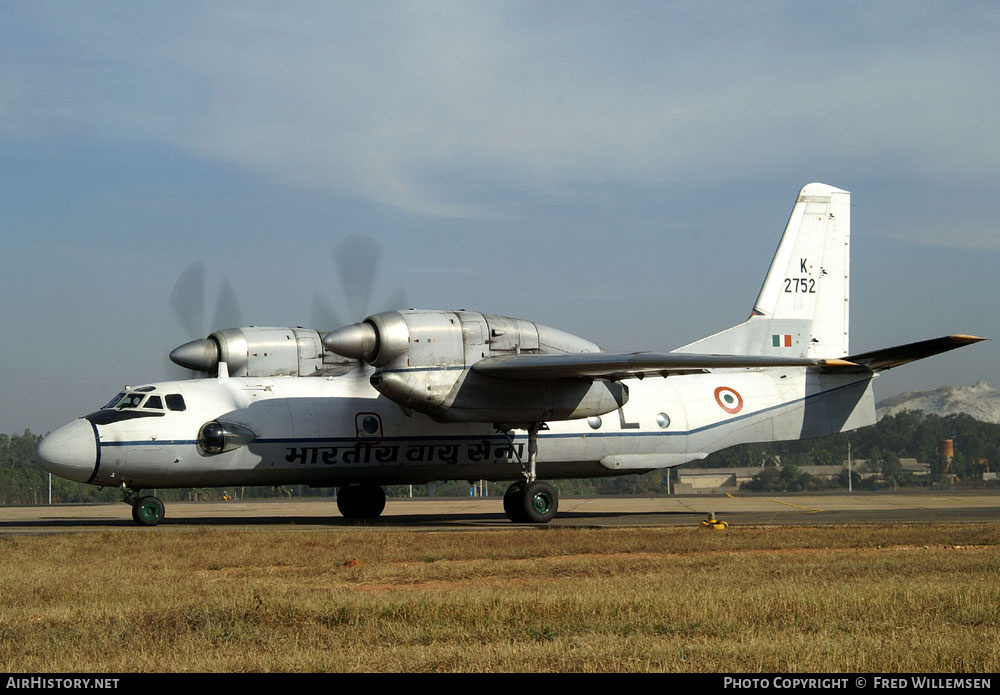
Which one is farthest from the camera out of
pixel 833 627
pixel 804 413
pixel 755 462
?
pixel 755 462

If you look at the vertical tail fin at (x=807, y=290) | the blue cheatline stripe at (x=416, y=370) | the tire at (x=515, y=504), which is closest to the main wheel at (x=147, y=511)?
the blue cheatline stripe at (x=416, y=370)

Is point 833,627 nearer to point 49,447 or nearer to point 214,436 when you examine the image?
point 214,436

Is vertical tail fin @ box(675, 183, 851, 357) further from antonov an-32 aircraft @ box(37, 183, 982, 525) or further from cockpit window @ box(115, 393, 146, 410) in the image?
cockpit window @ box(115, 393, 146, 410)

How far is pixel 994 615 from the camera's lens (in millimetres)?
9867

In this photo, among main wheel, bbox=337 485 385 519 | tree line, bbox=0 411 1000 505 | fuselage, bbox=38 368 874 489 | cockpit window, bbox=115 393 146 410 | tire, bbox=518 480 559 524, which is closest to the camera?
fuselage, bbox=38 368 874 489

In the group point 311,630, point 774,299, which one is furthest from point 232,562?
point 774,299

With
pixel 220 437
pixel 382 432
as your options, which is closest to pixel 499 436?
pixel 382 432

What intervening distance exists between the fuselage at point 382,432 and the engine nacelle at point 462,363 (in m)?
2.04

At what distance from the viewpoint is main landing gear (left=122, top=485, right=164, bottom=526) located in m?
23.4

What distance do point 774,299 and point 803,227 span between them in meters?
2.36

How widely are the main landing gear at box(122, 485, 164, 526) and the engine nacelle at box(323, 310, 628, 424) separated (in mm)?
5828

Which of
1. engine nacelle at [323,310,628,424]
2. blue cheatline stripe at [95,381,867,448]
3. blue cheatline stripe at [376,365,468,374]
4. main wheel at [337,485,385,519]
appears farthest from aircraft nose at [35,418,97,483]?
main wheel at [337,485,385,519]

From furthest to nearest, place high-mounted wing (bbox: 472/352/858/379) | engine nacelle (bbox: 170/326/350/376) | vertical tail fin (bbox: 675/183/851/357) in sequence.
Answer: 1. vertical tail fin (bbox: 675/183/851/357)
2. engine nacelle (bbox: 170/326/350/376)
3. high-mounted wing (bbox: 472/352/858/379)

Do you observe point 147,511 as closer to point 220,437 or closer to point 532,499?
point 220,437
